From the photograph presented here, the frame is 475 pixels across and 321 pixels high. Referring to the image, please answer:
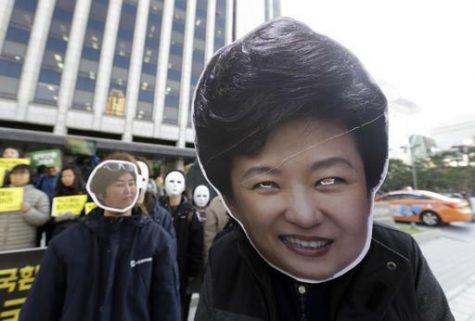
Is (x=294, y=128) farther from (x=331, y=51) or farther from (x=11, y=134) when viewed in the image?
(x=11, y=134)

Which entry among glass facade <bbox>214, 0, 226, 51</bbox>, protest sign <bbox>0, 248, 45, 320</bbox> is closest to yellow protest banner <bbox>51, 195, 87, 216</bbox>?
protest sign <bbox>0, 248, 45, 320</bbox>

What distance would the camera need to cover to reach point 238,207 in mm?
744

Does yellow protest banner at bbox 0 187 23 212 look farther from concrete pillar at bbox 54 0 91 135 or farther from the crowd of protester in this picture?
concrete pillar at bbox 54 0 91 135

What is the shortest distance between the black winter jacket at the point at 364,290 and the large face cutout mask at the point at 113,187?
3.18 ft

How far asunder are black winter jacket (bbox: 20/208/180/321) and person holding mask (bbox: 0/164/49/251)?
84.0 inches

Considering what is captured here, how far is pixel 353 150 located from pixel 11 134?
2116 centimetres

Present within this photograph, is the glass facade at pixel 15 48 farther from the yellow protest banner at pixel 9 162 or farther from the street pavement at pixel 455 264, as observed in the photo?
the street pavement at pixel 455 264

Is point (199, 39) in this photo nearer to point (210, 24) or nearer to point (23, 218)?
point (210, 24)

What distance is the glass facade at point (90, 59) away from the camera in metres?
19.3

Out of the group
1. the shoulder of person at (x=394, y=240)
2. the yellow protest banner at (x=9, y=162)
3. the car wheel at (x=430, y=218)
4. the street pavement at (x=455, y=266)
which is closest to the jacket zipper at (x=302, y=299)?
the shoulder of person at (x=394, y=240)

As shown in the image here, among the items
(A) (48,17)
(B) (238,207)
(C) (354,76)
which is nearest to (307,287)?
(B) (238,207)

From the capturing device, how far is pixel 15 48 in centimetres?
1753

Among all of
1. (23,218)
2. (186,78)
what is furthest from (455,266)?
(186,78)

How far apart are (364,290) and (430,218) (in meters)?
9.73
